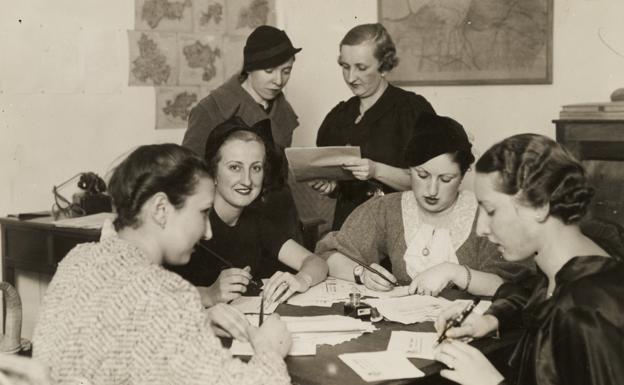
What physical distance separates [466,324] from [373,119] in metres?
1.58

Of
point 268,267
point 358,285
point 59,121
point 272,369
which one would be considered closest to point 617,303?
point 272,369

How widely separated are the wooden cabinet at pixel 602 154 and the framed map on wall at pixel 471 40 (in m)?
0.67

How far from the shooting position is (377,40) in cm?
353

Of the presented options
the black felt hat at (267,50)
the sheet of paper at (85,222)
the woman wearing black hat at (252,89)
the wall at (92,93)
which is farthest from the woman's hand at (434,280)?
the wall at (92,93)

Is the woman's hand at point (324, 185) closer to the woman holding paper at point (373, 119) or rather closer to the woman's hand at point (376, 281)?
the woman holding paper at point (373, 119)

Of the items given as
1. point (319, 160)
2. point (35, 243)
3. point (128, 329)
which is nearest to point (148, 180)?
point (128, 329)

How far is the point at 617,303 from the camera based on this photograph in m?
1.80

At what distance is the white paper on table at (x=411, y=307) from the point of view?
242cm

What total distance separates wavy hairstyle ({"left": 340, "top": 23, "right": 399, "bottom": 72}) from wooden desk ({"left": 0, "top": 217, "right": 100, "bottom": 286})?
4.89ft

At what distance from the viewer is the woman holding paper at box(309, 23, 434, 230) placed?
3.51 m

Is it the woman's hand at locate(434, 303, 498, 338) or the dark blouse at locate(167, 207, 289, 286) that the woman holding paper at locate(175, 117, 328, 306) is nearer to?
the dark blouse at locate(167, 207, 289, 286)

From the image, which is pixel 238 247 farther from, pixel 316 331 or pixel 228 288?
pixel 316 331

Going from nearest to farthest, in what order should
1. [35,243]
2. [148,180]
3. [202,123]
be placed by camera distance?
[148,180]
[202,123]
[35,243]

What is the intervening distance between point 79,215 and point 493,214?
2.62 meters
